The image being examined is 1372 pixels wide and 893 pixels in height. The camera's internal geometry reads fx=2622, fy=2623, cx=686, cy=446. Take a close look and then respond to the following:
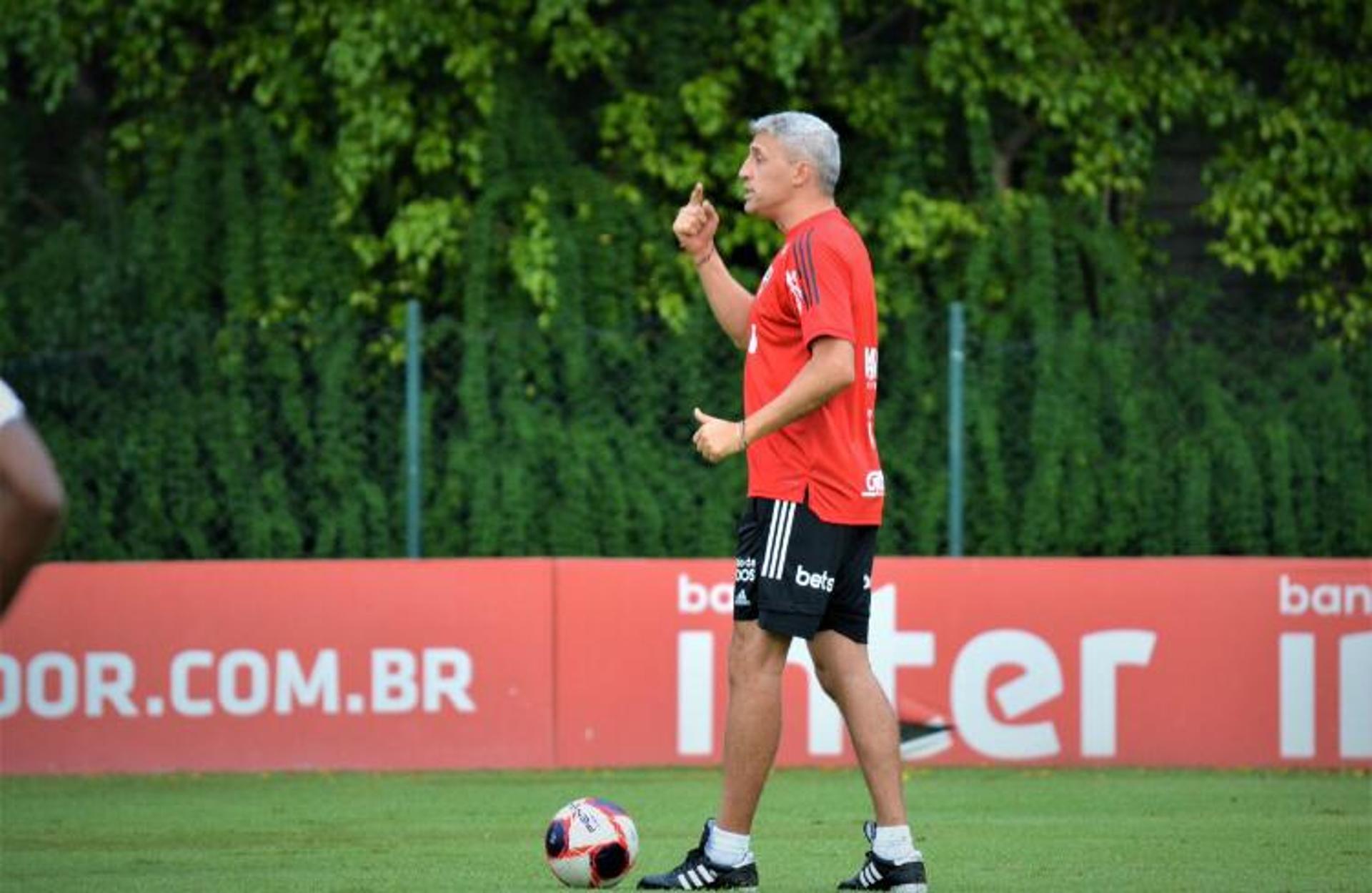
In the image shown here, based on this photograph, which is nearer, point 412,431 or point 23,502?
point 23,502

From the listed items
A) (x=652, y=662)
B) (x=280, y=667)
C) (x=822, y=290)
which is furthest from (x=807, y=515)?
(x=280, y=667)

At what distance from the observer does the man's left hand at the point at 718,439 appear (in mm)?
6699

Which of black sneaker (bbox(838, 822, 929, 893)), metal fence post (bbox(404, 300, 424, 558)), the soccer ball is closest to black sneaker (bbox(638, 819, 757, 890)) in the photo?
the soccer ball

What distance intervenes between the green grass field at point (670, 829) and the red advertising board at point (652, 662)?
0.70ft

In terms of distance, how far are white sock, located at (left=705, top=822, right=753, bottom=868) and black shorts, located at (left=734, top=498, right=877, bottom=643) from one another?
0.56m

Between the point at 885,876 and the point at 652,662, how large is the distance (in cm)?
541

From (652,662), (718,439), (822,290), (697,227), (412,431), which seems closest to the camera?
(718,439)

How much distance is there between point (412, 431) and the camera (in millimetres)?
12531

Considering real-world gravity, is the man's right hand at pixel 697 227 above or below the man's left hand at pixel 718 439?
above

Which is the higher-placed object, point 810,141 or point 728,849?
point 810,141

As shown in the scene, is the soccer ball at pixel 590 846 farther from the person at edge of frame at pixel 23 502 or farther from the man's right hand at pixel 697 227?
the person at edge of frame at pixel 23 502

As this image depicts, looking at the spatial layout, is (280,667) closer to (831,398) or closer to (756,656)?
(756,656)

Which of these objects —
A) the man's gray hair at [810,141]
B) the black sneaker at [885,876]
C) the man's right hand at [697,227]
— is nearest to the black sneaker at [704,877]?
the black sneaker at [885,876]

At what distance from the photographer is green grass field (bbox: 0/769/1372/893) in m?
7.70
